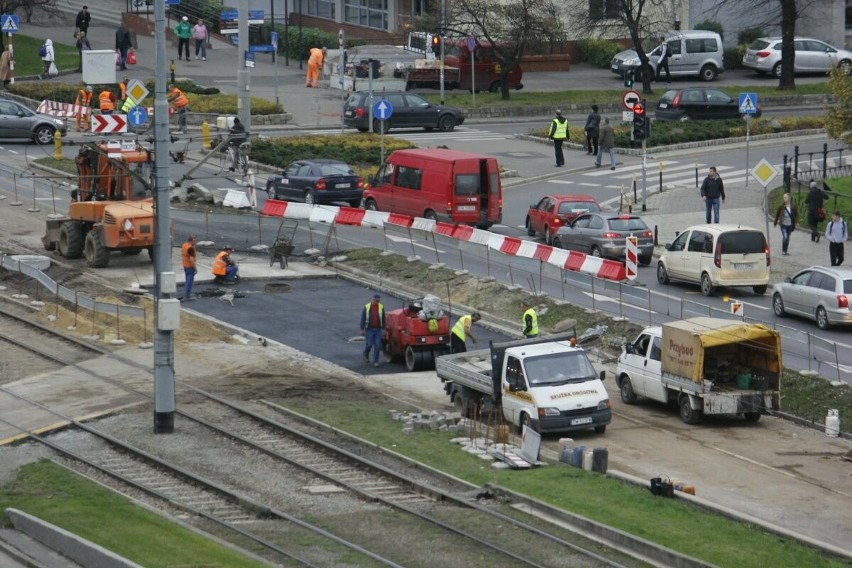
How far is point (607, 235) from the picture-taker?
41031mm

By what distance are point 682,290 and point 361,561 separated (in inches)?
812

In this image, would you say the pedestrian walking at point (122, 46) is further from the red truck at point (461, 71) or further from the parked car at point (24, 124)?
the parked car at point (24, 124)

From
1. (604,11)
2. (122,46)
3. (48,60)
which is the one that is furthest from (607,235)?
(122,46)

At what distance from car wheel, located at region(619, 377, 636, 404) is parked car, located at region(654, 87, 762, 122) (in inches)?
1305

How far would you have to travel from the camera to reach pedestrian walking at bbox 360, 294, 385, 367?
32.4m

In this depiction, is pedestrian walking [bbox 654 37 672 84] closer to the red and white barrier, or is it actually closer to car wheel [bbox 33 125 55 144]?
car wheel [bbox 33 125 55 144]

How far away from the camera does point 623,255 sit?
41094mm

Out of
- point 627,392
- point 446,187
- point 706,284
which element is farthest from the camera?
point 446,187

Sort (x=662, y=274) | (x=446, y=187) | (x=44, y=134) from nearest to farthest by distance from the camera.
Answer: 1. (x=662, y=274)
2. (x=446, y=187)
3. (x=44, y=134)

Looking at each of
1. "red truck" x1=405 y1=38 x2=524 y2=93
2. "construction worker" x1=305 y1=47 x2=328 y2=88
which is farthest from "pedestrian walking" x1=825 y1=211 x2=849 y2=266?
"construction worker" x1=305 y1=47 x2=328 y2=88

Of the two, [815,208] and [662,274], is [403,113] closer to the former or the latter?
[815,208]

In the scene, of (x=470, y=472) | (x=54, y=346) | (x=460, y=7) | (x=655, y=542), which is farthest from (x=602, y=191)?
(x=655, y=542)

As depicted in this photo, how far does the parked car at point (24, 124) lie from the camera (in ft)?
183

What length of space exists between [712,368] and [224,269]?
14.1 metres
